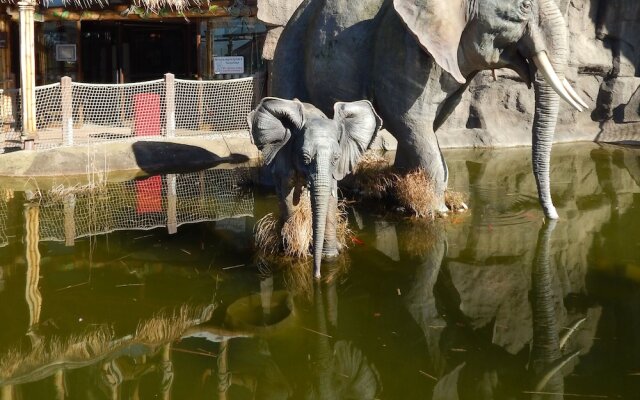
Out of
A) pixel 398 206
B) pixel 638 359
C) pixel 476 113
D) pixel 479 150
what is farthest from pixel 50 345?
pixel 476 113

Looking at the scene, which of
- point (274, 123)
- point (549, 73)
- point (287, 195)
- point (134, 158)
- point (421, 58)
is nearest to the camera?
point (274, 123)

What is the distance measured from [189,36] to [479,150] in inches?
286

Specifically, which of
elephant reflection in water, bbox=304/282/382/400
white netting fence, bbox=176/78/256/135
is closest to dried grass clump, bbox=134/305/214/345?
elephant reflection in water, bbox=304/282/382/400

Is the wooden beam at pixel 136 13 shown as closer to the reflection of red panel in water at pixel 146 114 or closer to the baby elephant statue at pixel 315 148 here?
the reflection of red panel in water at pixel 146 114

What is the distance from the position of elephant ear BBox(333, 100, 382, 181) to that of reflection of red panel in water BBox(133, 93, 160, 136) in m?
6.85

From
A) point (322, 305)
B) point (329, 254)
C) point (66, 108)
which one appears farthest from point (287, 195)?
point (66, 108)

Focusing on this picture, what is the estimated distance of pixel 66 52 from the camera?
15.1 meters

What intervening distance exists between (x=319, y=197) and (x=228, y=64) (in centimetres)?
983

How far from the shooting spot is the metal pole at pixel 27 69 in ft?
35.7

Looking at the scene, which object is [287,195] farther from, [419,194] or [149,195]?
[149,195]

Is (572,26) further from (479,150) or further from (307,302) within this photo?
(307,302)

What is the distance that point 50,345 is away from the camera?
468 centimetres

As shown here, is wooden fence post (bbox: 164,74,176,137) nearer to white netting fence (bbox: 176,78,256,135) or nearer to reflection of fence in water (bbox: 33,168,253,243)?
white netting fence (bbox: 176,78,256,135)

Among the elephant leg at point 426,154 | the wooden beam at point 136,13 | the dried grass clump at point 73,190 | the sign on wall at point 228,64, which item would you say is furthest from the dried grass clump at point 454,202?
the sign on wall at point 228,64
